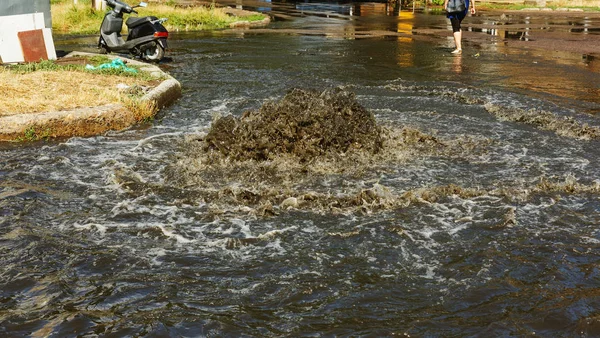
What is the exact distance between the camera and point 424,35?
1895 cm

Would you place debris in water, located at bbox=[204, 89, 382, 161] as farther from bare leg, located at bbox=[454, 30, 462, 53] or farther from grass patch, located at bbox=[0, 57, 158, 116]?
bare leg, located at bbox=[454, 30, 462, 53]

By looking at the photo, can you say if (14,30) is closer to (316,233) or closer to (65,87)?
(65,87)

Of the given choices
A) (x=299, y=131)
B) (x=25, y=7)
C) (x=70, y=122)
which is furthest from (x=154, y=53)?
(x=299, y=131)

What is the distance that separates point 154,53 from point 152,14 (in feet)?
29.6

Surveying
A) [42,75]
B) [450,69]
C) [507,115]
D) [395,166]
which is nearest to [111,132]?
[42,75]

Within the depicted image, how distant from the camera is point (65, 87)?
895 centimetres

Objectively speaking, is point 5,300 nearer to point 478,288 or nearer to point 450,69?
point 478,288

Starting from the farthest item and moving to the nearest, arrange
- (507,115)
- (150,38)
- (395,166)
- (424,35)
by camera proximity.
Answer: (424,35)
(150,38)
(507,115)
(395,166)

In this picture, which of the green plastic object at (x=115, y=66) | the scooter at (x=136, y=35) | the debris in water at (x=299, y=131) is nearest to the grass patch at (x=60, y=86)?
the green plastic object at (x=115, y=66)

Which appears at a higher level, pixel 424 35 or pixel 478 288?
pixel 424 35

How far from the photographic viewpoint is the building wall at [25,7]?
33.9 feet

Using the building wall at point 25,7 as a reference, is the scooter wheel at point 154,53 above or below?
below

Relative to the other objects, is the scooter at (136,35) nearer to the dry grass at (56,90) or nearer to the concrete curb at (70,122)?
the dry grass at (56,90)

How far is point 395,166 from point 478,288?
8.88ft
